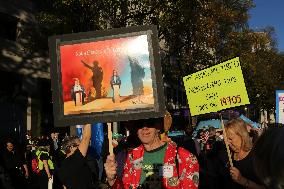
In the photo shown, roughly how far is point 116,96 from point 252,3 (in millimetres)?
27197

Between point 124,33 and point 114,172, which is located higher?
point 124,33

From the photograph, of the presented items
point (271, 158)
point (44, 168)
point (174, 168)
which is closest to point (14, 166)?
point (44, 168)

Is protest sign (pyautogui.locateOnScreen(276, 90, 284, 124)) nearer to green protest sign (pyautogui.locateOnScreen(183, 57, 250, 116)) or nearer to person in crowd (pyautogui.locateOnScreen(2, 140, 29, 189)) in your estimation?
green protest sign (pyautogui.locateOnScreen(183, 57, 250, 116))

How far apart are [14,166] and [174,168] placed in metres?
9.50

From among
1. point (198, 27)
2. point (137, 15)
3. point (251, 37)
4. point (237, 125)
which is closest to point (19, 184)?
point (137, 15)

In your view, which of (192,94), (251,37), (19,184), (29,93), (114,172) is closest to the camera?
(114,172)

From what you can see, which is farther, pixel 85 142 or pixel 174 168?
pixel 85 142

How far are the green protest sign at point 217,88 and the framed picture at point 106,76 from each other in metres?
1.78

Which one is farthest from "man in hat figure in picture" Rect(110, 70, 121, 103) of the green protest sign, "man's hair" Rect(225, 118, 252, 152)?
the green protest sign

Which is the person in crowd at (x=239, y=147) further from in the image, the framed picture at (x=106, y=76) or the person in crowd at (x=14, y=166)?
the person in crowd at (x=14, y=166)

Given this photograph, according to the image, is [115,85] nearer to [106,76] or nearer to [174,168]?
[106,76]

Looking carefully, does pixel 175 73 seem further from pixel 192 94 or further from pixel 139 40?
pixel 139 40

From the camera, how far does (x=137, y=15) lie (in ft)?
55.5

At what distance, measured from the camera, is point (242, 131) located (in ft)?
16.8
